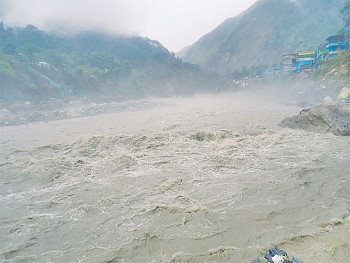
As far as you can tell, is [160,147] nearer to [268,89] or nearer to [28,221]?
[28,221]

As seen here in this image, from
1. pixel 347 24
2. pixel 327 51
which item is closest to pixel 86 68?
pixel 327 51

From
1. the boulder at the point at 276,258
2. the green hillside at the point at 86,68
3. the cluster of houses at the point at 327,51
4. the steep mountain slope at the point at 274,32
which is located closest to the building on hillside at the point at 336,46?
the cluster of houses at the point at 327,51

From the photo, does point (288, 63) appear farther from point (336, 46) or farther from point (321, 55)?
point (336, 46)

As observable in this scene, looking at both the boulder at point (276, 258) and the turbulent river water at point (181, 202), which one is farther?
the turbulent river water at point (181, 202)

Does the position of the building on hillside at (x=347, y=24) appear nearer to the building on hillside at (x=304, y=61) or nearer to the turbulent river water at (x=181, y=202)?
the building on hillside at (x=304, y=61)

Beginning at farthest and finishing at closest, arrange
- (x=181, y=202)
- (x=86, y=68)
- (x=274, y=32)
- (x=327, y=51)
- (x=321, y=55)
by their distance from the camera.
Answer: (x=274, y=32) → (x=86, y=68) → (x=321, y=55) → (x=327, y=51) → (x=181, y=202)

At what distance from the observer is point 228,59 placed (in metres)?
113

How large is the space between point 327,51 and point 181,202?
121 feet

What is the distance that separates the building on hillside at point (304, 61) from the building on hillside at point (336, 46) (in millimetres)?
4364

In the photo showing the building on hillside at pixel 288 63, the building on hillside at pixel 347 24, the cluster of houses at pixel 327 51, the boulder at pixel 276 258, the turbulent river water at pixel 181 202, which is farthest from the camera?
the building on hillside at pixel 288 63

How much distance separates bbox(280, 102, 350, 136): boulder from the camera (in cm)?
1312

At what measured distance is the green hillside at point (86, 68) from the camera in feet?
131

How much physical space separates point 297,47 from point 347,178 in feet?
256

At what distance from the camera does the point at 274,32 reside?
322 ft
